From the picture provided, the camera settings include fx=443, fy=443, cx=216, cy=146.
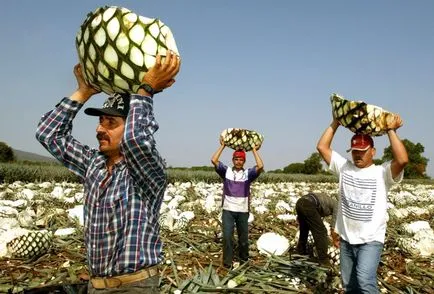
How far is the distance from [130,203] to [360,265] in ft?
7.74

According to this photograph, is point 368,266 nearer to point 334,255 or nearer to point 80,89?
point 334,255

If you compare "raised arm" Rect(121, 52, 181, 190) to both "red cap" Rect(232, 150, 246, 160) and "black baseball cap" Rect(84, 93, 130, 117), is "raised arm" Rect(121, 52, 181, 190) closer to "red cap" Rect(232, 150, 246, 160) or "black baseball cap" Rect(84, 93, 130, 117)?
"black baseball cap" Rect(84, 93, 130, 117)

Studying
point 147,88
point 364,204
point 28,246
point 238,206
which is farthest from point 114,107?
point 238,206

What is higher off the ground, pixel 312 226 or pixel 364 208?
pixel 364 208

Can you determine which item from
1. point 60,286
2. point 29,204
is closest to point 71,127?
point 60,286

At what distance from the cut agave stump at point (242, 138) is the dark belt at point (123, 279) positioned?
11.7ft

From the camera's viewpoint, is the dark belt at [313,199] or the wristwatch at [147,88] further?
the dark belt at [313,199]

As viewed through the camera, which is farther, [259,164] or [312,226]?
[259,164]

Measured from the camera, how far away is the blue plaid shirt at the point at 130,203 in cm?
236

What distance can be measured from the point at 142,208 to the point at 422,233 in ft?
17.2

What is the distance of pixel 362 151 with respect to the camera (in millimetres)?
4113

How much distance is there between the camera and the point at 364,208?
13.3 feet

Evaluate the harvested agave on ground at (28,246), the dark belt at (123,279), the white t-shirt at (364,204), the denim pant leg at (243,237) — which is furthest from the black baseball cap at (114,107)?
the denim pant leg at (243,237)

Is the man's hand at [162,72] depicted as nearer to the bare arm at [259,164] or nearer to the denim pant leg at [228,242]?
the denim pant leg at [228,242]
